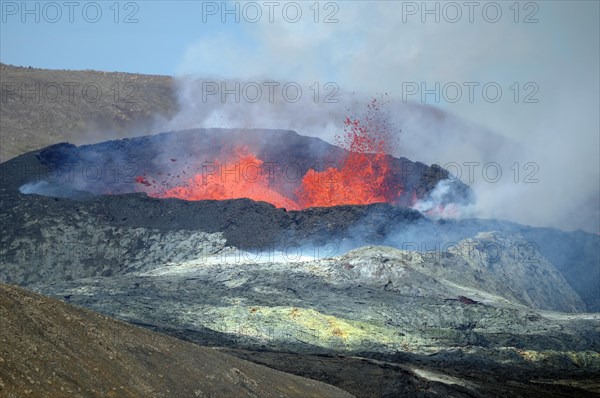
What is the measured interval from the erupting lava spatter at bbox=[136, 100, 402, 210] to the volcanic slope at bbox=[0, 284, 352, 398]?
24.9 m

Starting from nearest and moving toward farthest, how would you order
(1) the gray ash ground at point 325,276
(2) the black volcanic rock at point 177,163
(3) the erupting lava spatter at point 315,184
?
(1) the gray ash ground at point 325,276, (2) the black volcanic rock at point 177,163, (3) the erupting lava spatter at point 315,184

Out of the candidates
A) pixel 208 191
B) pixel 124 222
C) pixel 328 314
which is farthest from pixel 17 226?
pixel 328 314

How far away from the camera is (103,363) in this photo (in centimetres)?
1428

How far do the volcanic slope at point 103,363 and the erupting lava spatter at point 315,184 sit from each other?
24.9m

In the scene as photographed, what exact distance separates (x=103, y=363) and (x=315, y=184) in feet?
97.3

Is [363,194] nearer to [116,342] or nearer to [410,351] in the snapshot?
[410,351]

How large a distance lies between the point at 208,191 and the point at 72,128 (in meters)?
27.9

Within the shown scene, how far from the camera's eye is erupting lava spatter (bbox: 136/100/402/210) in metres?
42.2

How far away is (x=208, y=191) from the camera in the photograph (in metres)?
41.8

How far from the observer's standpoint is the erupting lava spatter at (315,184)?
42.2 meters
